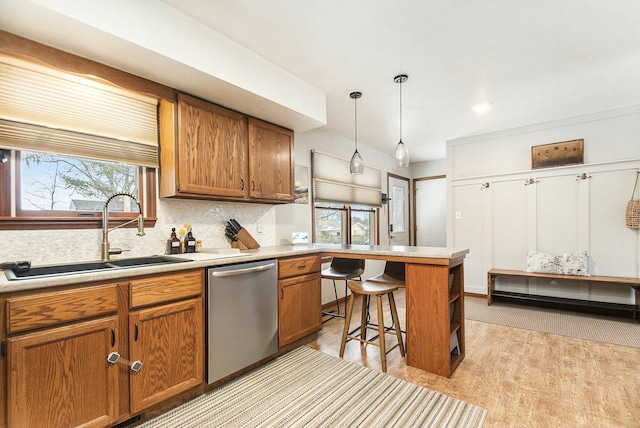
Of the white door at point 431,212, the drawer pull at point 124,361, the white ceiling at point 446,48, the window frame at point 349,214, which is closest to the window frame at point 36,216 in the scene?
the white ceiling at point 446,48

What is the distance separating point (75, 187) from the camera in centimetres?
199

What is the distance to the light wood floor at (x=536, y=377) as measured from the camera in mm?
1731

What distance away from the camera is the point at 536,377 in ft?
7.07

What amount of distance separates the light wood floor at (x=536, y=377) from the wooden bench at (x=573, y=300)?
101 centimetres

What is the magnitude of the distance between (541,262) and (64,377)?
16.0ft

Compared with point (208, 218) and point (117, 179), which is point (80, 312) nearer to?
point (117, 179)

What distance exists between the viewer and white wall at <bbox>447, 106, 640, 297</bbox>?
3.53 meters

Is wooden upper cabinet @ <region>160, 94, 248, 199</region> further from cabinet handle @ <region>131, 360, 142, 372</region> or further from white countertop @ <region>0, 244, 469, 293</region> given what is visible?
cabinet handle @ <region>131, 360, 142, 372</region>

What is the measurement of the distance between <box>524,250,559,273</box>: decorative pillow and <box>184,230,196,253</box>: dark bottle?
13.9ft

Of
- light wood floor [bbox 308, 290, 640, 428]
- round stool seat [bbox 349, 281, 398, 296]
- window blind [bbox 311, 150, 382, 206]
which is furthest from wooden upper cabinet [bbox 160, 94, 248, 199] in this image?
light wood floor [bbox 308, 290, 640, 428]

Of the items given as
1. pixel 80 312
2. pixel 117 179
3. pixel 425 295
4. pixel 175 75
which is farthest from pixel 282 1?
pixel 425 295

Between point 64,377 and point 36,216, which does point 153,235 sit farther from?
point 64,377

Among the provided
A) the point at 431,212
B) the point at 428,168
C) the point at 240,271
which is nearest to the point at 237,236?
the point at 240,271

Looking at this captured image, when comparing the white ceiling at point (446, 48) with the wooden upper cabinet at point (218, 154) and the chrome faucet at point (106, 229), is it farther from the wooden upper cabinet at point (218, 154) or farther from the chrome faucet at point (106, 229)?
the chrome faucet at point (106, 229)
